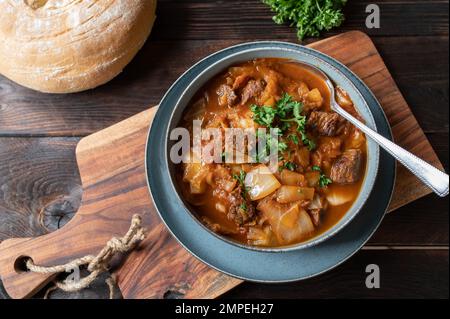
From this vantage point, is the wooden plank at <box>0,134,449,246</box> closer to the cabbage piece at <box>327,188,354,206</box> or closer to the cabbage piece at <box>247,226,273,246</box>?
the cabbage piece at <box>327,188,354,206</box>

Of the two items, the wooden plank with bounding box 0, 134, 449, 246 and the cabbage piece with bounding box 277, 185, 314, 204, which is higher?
the cabbage piece with bounding box 277, 185, 314, 204

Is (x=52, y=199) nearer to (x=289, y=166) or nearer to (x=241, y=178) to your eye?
(x=241, y=178)

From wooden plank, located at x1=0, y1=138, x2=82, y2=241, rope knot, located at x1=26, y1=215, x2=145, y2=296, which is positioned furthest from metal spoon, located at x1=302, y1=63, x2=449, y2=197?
wooden plank, located at x1=0, y1=138, x2=82, y2=241

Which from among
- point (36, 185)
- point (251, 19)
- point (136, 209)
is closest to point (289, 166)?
point (136, 209)

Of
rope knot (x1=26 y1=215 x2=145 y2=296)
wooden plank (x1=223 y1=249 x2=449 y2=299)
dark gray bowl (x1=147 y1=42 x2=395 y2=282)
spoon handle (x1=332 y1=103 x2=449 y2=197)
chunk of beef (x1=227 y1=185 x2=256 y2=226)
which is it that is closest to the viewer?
spoon handle (x1=332 y1=103 x2=449 y2=197)

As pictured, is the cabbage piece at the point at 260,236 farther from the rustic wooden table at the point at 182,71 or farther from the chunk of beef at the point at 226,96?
the chunk of beef at the point at 226,96

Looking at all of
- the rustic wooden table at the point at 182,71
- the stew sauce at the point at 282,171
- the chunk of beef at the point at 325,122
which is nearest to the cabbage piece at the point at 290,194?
the stew sauce at the point at 282,171
